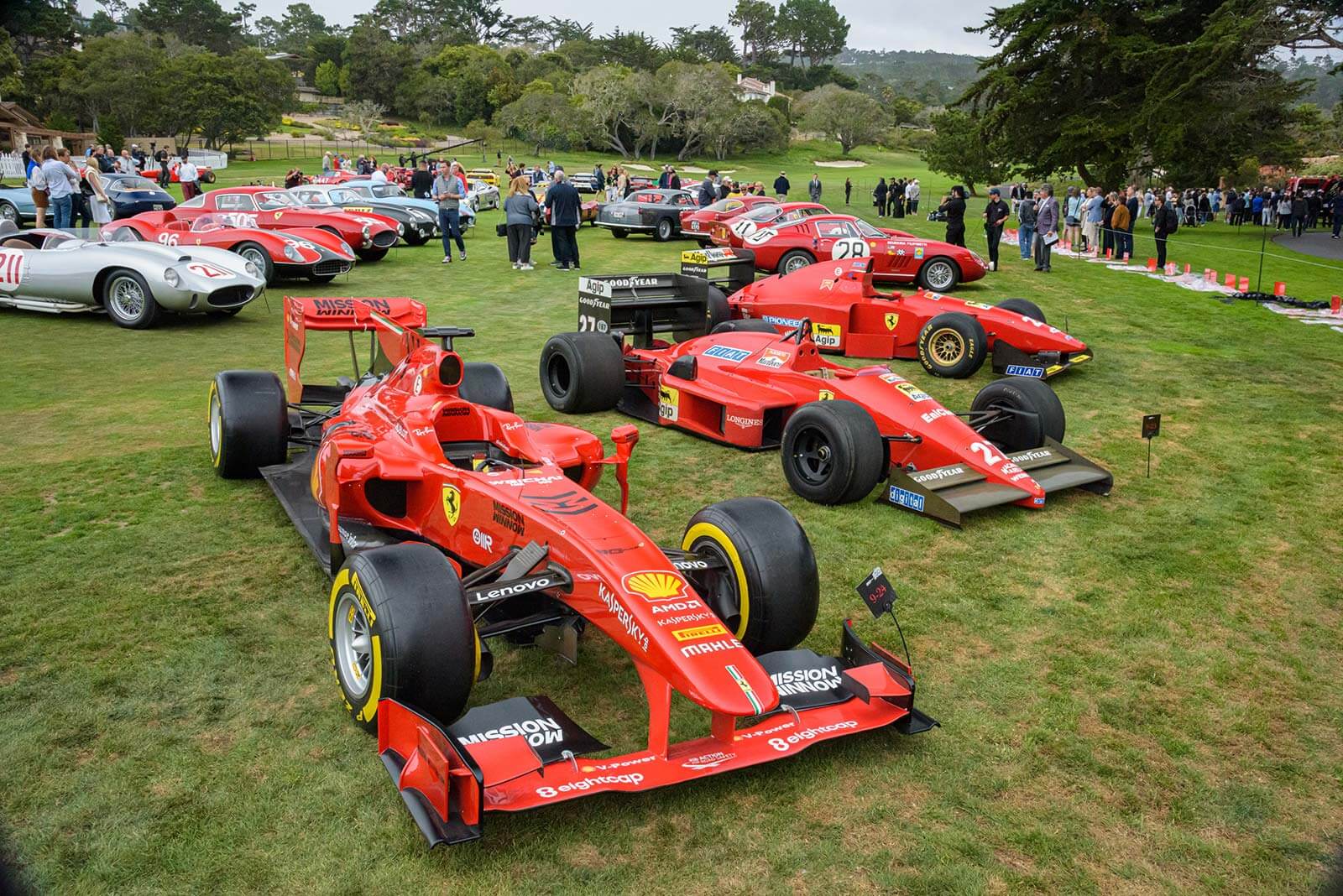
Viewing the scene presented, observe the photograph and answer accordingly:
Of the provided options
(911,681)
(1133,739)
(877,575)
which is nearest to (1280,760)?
(1133,739)

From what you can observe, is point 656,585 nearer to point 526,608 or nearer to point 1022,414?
point 526,608

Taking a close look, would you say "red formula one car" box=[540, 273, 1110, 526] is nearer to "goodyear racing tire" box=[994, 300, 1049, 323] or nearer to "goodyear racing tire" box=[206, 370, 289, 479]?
"goodyear racing tire" box=[206, 370, 289, 479]

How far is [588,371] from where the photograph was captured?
10070mm

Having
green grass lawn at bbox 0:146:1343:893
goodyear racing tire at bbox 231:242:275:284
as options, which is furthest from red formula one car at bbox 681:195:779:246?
green grass lawn at bbox 0:146:1343:893

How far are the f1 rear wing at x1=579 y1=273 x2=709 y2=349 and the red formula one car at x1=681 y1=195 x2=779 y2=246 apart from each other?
13.5 meters

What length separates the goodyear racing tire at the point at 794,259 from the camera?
766 inches

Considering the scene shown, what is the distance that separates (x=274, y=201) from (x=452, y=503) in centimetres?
1696

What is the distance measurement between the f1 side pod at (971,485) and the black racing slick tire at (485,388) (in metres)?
3.16

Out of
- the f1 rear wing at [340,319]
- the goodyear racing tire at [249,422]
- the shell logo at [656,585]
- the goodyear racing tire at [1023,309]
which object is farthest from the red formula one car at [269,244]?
the shell logo at [656,585]

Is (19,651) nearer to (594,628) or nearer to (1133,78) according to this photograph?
(594,628)

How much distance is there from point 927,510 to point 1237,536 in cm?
231

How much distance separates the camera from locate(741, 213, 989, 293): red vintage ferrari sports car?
59.5 ft

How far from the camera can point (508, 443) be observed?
20.7ft

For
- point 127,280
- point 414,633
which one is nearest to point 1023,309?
point 414,633
